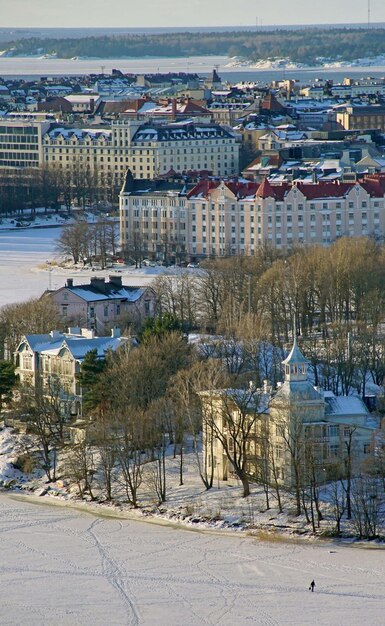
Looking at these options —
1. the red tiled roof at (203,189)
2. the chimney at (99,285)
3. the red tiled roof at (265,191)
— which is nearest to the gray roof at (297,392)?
the chimney at (99,285)

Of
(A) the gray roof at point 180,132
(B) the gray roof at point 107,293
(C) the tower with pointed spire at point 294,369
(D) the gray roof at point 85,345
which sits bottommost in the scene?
(A) the gray roof at point 180,132

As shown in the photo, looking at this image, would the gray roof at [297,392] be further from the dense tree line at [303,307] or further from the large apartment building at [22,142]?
the large apartment building at [22,142]

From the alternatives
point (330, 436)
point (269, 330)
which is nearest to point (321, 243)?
point (269, 330)

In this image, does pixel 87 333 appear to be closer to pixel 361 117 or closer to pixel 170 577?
pixel 170 577

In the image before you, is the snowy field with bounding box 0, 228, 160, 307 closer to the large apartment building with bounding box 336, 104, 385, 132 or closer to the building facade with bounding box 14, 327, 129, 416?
the building facade with bounding box 14, 327, 129, 416

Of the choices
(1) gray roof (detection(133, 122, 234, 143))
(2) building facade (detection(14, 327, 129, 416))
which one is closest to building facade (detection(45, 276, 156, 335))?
(2) building facade (detection(14, 327, 129, 416))

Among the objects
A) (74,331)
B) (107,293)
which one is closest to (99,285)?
(107,293)

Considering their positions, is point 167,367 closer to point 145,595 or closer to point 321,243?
point 145,595
